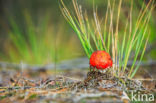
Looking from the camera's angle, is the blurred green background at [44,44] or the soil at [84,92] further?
the blurred green background at [44,44]

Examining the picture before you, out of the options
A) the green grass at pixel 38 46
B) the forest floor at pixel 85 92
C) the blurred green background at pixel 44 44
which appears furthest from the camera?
the green grass at pixel 38 46

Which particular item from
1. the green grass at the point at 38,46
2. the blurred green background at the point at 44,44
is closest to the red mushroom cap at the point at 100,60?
the blurred green background at the point at 44,44

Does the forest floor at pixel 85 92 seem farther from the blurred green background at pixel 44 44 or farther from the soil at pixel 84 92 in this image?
the blurred green background at pixel 44 44

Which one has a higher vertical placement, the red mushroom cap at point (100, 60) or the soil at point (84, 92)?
the red mushroom cap at point (100, 60)

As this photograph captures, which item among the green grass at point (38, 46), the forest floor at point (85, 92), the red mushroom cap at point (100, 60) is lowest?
the forest floor at point (85, 92)

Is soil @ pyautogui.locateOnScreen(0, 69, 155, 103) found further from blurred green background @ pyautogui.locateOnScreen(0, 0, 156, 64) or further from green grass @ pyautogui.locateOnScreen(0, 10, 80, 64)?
green grass @ pyautogui.locateOnScreen(0, 10, 80, 64)

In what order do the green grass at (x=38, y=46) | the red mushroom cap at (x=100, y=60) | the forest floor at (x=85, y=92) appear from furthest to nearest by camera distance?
1. the green grass at (x=38, y=46)
2. the red mushroom cap at (x=100, y=60)
3. the forest floor at (x=85, y=92)

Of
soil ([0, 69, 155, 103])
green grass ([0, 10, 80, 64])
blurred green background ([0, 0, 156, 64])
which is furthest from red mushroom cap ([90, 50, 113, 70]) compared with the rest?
green grass ([0, 10, 80, 64])

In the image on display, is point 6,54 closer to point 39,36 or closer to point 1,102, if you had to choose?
point 39,36

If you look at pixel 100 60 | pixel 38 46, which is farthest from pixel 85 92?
pixel 38 46

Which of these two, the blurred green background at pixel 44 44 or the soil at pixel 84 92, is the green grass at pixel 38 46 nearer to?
the blurred green background at pixel 44 44

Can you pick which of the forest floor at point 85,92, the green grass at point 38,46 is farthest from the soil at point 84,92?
the green grass at point 38,46

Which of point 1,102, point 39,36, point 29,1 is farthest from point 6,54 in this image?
point 1,102
